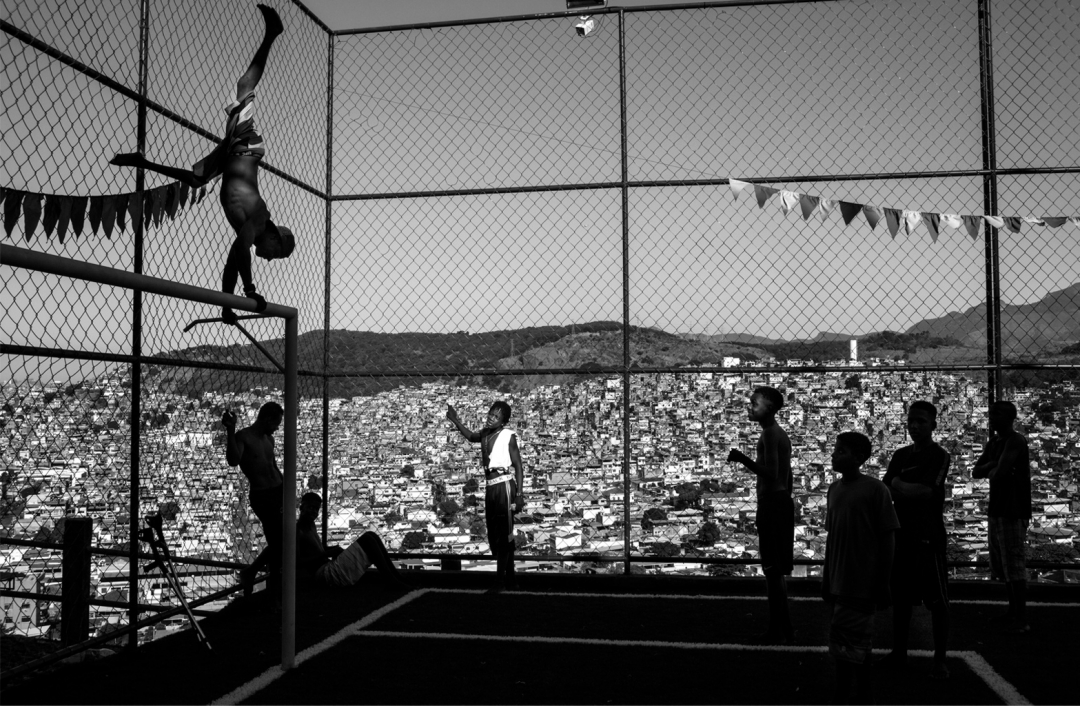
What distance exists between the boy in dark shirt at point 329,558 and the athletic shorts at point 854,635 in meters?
4.86

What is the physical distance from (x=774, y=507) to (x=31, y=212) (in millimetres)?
4703

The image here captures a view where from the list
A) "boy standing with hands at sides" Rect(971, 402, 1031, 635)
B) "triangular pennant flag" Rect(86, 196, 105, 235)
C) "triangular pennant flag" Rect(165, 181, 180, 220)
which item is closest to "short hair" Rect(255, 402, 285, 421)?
"triangular pennant flag" Rect(165, 181, 180, 220)

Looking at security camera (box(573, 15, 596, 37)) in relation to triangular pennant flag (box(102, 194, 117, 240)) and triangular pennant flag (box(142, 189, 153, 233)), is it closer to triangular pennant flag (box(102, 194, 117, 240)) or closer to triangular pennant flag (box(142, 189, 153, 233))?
triangular pennant flag (box(142, 189, 153, 233))

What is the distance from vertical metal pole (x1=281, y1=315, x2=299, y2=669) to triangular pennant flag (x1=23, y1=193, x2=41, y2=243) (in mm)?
1435

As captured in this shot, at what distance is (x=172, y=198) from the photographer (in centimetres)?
636

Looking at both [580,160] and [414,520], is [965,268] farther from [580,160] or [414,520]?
[414,520]

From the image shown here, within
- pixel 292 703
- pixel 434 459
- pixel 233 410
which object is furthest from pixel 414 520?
pixel 292 703

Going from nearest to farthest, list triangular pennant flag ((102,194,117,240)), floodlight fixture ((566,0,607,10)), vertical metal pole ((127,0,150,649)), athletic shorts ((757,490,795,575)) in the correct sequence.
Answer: triangular pennant flag ((102,194,117,240)) < vertical metal pole ((127,0,150,649)) < athletic shorts ((757,490,795,575)) < floodlight fixture ((566,0,607,10))

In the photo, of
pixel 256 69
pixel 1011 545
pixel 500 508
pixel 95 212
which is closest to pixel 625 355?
pixel 500 508

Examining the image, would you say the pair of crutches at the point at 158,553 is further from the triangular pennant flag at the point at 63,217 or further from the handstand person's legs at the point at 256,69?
the handstand person's legs at the point at 256,69

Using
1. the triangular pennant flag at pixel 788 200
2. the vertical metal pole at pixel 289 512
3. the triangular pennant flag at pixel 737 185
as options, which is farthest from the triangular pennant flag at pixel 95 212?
the triangular pennant flag at pixel 788 200

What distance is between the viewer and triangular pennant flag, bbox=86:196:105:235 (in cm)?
575

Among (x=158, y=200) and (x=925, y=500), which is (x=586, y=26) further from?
(x=925, y=500)

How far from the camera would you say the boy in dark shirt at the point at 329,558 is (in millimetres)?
8633
